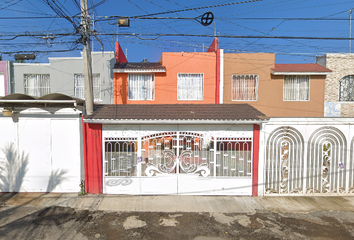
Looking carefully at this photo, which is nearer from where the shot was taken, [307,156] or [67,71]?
[307,156]

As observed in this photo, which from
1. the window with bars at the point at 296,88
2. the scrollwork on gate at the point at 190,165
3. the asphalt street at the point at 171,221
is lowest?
the asphalt street at the point at 171,221

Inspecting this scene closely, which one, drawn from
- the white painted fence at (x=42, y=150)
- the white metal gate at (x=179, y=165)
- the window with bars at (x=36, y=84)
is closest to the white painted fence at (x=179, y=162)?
the white metal gate at (x=179, y=165)

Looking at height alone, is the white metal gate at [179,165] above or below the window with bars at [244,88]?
below

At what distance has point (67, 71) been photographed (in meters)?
10.7

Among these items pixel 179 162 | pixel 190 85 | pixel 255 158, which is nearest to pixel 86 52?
pixel 179 162

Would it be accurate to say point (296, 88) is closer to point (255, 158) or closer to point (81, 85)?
point (255, 158)

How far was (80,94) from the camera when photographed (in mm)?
10656

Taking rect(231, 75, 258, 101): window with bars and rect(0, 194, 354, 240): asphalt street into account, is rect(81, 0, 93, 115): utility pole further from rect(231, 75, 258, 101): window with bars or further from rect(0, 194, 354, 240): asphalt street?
rect(231, 75, 258, 101): window with bars

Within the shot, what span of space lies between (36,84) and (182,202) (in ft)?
36.6

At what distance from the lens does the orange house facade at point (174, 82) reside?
10.5 m

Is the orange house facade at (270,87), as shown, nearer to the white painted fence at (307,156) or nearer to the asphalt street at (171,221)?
the white painted fence at (307,156)

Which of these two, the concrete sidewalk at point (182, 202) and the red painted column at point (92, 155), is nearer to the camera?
the concrete sidewalk at point (182, 202)

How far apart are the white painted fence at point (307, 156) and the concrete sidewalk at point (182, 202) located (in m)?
0.38

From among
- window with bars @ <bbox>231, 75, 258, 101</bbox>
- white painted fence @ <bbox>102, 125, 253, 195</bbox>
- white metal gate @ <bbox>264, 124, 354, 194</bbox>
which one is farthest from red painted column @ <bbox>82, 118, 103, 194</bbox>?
window with bars @ <bbox>231, 75, 258, 101</bbox>
